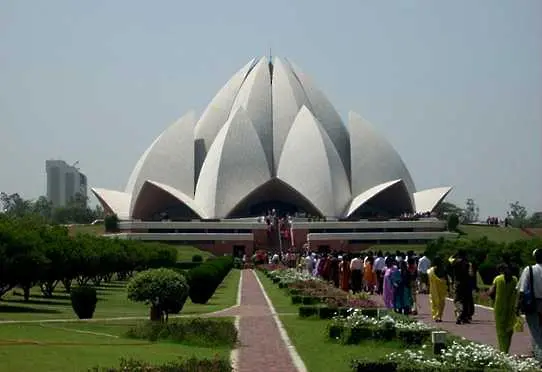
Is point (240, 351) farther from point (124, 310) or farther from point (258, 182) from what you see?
point (258, 182)

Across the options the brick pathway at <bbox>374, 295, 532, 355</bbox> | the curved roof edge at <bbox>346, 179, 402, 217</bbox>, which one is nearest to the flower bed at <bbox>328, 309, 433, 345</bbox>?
the brick pathway at <bbox>374, 295, 532, 355</bbox>

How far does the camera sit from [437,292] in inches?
508

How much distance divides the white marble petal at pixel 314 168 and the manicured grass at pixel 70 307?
29585mm

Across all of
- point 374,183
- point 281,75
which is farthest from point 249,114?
point 374,183

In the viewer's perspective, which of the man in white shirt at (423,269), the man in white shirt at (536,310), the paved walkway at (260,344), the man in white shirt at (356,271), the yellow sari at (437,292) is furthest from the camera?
the man in white shirt at (356,271)

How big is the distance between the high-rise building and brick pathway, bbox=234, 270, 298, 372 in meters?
152

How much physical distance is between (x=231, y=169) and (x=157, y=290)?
40.5m

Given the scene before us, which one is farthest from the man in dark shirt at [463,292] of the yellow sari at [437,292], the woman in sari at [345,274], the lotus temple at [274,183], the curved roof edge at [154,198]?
the curved roof edge at [154,198]

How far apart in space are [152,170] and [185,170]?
1884 mm

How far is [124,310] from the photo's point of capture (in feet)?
52.3

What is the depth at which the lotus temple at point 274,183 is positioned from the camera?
48344 millimetres

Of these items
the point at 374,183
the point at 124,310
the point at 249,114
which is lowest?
the point at 124,310

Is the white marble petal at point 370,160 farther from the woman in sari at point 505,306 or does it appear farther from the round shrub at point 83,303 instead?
the woman in sari at point 505,306

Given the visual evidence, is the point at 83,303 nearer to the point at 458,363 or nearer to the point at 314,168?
the point at 458,363
